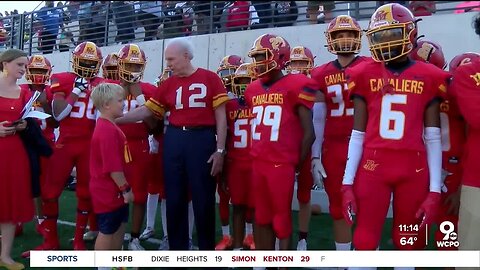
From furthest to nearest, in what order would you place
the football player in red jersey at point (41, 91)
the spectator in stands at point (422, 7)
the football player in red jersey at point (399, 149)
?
1. the spectator in stands at point (422, 7)
2. the football player in red jersey at point (41, 91)
3. the football player in red jersey at point (399, 149)

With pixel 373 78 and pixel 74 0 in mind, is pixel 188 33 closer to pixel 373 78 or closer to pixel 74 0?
pixel 74 0

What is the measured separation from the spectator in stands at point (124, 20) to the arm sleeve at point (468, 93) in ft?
29.1

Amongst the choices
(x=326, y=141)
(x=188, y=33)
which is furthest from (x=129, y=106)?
(x=188, y=33)

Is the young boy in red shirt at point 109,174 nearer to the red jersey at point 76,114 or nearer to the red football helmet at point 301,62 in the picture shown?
the red jersey at point 76,114

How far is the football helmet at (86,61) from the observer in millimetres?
5508

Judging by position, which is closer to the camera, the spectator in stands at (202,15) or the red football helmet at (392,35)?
the red football helmet at (392,35)

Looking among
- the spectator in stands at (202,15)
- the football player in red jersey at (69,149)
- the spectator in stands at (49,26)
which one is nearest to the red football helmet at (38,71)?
the football player in red jersey at (69,149)

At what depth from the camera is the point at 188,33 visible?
10.4m

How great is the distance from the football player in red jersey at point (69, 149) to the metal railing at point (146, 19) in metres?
2.85

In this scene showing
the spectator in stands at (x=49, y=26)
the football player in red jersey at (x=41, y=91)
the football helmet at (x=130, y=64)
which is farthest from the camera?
the spectator in stands at (x=49, y=26)

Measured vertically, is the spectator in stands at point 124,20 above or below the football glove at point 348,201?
above

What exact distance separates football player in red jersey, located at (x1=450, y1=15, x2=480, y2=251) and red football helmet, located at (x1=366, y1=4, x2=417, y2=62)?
1.17 ft

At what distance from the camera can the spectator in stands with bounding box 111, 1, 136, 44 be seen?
37.7 feet

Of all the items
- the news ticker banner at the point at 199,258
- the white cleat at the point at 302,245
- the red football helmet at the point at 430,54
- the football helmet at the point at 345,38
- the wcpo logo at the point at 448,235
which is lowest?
the white cleat at the point at 302,245
